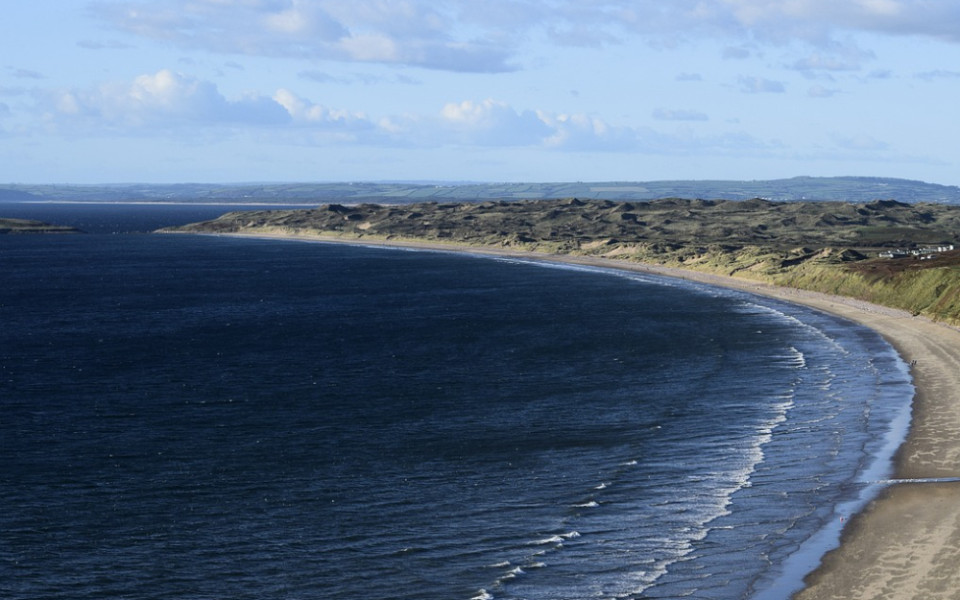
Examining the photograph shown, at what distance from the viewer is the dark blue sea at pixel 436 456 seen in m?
34.3

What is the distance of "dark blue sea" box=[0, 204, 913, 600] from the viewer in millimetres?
34281

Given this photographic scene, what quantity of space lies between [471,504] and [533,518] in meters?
2.71

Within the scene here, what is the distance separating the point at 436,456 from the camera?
48812mm

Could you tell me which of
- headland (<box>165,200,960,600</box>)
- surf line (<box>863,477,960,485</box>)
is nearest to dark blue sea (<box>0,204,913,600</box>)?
surf line (<box>863,477,960,485</box>)

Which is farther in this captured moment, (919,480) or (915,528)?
(919,480)

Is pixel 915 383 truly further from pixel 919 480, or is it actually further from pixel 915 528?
pixel 915 528

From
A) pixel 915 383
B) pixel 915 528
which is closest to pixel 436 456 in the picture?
pixel 915 528

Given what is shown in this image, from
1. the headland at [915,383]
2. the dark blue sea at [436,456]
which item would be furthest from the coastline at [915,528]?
the dark blue sea at [436,456]

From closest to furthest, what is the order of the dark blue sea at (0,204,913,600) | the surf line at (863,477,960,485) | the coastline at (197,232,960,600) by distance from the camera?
the coastline at (197,232,960,600) < the dark blue sea at (0,204,913,600) < the surf line at (863,477,960,485)

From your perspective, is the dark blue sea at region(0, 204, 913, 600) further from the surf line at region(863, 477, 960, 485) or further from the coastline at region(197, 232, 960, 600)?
the coastline at region(197, 232, 960, 600)

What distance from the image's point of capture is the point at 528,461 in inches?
1885

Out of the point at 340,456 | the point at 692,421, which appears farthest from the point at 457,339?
the point at 340,456

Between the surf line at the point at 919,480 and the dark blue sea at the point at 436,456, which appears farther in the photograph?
the surf line at the point at 919,480

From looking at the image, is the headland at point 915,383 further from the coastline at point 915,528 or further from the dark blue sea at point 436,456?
the dark blue sea at point 436,456
